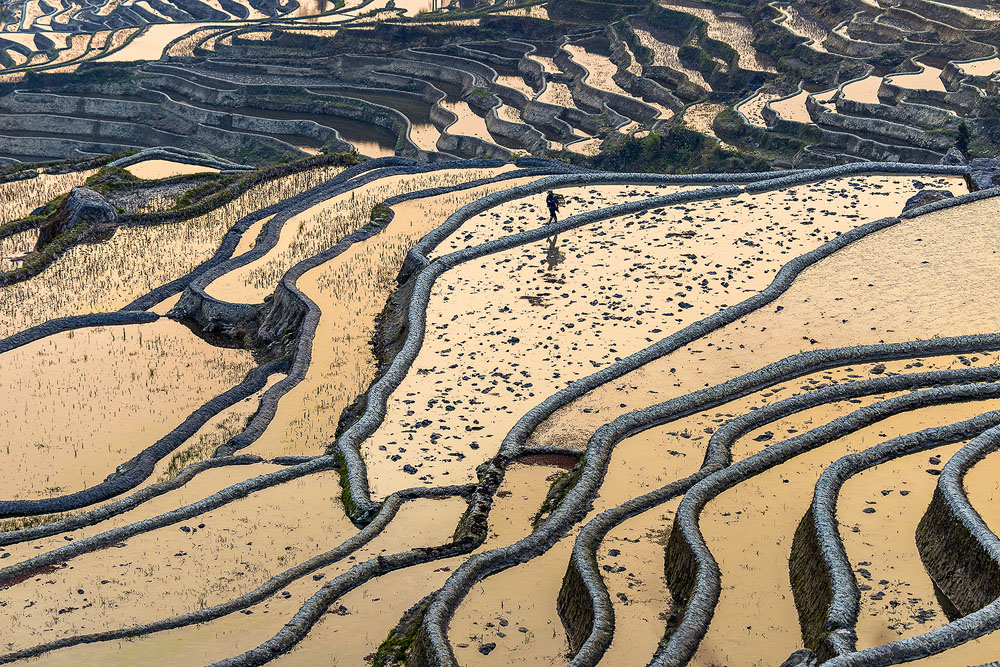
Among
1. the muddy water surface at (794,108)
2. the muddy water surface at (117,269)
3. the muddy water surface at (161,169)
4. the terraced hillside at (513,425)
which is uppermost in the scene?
the muddy water surface at (794,108)

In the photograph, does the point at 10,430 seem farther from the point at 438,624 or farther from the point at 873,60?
the point at 873,60

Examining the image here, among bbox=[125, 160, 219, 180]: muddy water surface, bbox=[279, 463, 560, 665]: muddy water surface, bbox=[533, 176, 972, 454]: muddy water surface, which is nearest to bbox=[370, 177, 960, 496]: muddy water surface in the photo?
bbox=[533, 176, 972, 454]: muddy water surface

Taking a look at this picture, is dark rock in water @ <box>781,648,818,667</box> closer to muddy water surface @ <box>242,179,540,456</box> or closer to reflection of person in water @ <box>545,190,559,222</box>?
muddy water surface @ <box>242,179,540,456</box>

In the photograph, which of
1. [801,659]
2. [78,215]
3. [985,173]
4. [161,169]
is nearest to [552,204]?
[985,173]

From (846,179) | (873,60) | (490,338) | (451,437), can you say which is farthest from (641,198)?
(873,60)

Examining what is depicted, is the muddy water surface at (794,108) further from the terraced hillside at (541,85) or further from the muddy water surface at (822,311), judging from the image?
the muddy water surface at (822,311)

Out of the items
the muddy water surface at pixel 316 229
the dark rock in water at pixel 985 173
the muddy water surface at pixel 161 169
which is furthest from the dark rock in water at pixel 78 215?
the dark rock in water at pixel 985 173

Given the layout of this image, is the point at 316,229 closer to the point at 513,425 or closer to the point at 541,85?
the point at 513,425

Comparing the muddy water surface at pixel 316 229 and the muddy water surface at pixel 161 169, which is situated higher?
the muddy water surface at pixel 161 169
